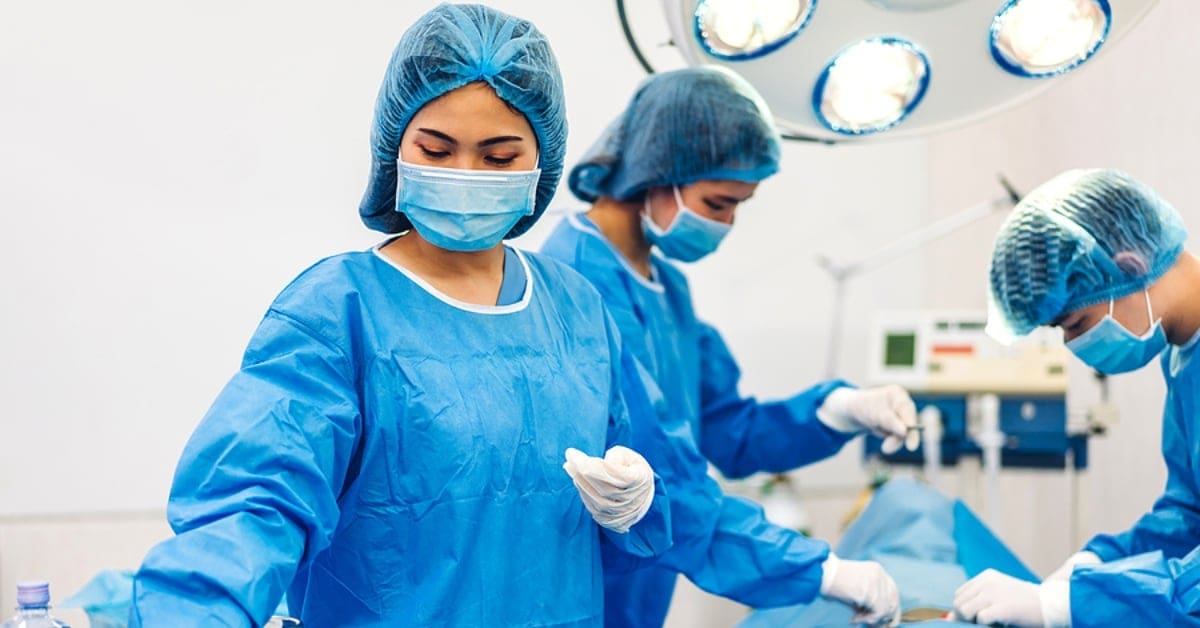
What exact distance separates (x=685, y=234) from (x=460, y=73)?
2.56 ft

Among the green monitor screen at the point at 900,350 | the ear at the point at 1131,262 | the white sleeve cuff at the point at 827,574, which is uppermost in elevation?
the ear at the point at 1131,262

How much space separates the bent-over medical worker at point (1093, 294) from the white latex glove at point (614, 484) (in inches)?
23.9

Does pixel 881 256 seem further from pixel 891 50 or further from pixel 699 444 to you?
pixel 891 50

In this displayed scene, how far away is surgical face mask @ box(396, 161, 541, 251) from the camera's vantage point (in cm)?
142

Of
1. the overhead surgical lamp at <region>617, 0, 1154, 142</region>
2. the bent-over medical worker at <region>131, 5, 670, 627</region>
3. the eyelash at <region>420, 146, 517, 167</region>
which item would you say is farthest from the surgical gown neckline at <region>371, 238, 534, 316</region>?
the overhead surgical lamp at <region>617, 0, 1154, 142</region>

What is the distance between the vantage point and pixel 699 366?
2350 millimetres

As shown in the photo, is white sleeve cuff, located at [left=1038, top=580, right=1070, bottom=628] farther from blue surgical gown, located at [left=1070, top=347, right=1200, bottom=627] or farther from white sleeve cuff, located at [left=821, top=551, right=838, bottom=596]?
white sleeve cuff, located at [left=821, top=551, right=838, bottom=596]

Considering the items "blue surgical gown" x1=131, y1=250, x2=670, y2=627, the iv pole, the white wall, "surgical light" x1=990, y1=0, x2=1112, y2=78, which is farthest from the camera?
the iv pole

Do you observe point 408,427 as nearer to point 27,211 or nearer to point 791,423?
point 791,423

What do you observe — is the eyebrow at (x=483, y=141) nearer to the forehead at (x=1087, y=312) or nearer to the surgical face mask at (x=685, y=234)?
the surgical face mask at (x=685, y=234)


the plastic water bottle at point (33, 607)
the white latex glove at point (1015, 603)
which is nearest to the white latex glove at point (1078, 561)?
the white latex glove at point (1015, 603)

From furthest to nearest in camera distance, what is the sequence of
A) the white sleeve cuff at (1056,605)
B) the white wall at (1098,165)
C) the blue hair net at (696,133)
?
the white wall at (1098,165) → the blue hair net at (696,133) → the white sleeve cuff at (1056,605)

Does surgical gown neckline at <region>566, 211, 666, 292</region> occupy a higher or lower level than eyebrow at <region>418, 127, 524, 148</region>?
lower

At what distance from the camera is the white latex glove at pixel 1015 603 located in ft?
5.78
